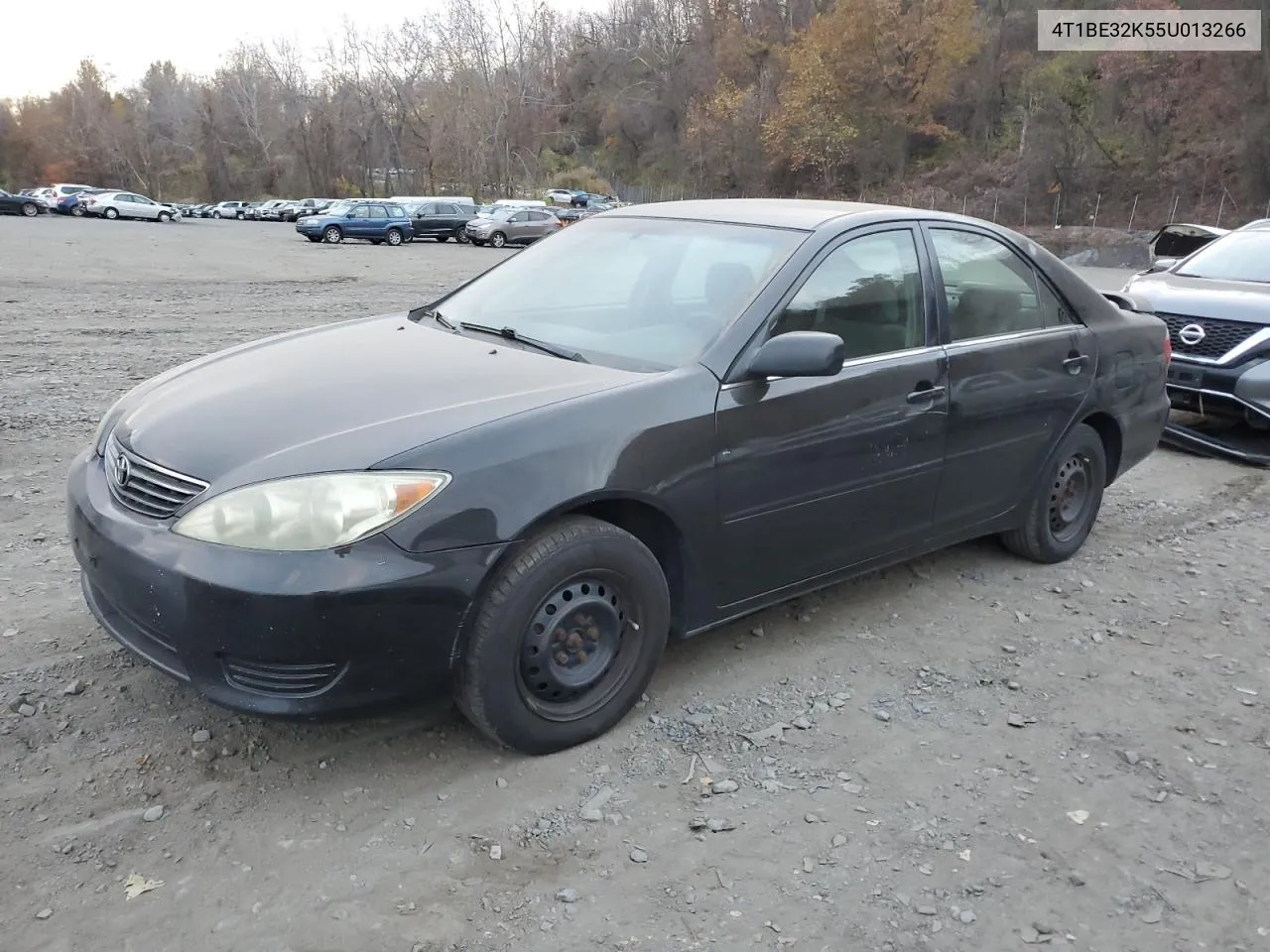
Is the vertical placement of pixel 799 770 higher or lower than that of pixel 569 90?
lower

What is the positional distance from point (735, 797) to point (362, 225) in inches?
1303

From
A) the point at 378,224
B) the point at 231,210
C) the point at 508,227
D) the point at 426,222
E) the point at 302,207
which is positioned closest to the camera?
the point at 508,227

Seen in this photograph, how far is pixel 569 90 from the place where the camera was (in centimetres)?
8756

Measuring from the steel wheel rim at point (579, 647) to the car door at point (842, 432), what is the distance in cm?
44

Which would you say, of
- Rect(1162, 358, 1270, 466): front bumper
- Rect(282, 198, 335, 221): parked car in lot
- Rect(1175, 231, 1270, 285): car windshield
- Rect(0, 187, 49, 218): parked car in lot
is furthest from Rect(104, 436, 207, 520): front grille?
Rect(282, 198, 335, 221): parked car in lot

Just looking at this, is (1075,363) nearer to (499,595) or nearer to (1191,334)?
(499,595)

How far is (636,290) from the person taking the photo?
12.6ft

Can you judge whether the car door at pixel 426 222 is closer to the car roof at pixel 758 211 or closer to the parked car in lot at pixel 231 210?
the parked car in lot at pixel 231 210

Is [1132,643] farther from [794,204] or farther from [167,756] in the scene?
[167,756]

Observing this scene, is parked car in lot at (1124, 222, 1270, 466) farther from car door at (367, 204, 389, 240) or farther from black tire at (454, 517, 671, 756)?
car door at (367, 204, 389, 240)

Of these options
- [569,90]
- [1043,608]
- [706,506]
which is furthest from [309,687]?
[569,90]

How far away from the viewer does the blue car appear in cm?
3328

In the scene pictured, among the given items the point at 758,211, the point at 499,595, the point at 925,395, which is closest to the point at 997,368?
the point at 925,395

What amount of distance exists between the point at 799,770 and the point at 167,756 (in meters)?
1.89
